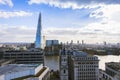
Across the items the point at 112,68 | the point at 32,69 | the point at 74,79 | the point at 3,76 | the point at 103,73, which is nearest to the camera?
the point at 3,76

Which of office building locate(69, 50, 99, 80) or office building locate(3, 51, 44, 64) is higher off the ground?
office building locate(3, 51, 44, 64)

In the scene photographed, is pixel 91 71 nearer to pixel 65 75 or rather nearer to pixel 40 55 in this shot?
pixel 65 75

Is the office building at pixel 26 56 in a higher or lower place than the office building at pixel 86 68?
higher

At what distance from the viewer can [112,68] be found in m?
52.3

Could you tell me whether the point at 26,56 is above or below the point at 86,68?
above

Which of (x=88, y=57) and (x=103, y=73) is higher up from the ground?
(x=88, y=57)

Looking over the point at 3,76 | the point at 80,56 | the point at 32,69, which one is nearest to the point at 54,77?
the point at 80,56

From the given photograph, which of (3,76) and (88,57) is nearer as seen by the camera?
(3,76)

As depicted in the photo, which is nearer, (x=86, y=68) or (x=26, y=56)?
(x=86, y=68)

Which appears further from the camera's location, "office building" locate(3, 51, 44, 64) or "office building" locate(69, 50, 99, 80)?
"office building" locate(3, 51, 44, 64)

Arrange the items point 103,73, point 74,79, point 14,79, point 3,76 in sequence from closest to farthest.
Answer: point 3,76 → point 14,79 → point 74,79 → point 103,73

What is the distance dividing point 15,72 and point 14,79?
105 cm

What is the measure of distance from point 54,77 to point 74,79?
9023mm

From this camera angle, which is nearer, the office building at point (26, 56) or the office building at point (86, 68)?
the office building at point (86, 68)
